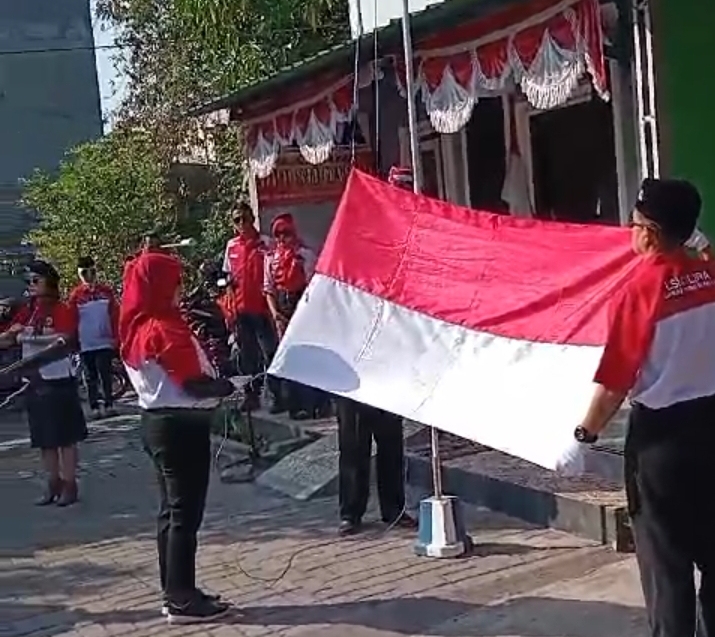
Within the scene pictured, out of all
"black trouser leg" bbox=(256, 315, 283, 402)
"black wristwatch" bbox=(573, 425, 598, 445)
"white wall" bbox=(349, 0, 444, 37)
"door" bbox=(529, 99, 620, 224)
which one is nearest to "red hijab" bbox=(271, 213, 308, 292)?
"black trouser leg" bbox=(256, 315, 283, 402)

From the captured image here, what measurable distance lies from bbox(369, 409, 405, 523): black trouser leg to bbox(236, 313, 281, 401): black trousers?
12.1ft

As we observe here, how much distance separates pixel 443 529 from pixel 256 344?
4935 mm

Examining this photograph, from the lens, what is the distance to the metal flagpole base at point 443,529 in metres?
6.62

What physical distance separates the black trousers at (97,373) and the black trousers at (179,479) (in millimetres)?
8613

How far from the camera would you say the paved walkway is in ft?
18.6

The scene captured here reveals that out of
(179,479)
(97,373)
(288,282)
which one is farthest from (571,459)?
(97,373)

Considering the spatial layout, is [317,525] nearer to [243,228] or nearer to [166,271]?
[166,271]

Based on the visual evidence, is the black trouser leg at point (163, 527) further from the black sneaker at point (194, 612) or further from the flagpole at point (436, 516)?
the flagpole at point (436, 516)

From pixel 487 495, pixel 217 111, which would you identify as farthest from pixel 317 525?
pixel 217 111

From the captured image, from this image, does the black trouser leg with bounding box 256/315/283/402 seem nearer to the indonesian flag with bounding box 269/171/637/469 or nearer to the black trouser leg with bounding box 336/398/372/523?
the black trouser leg with bounding box 336/398/372/523


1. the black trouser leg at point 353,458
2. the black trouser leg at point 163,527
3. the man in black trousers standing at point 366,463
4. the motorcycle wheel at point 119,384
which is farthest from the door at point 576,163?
the motorcycle wheel at point 119,384

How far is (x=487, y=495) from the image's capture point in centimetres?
764

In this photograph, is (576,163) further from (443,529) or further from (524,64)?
(443,529)

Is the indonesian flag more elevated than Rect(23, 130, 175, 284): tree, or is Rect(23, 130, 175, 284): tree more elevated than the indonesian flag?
Rect(23, 130, 175, 284): tree
